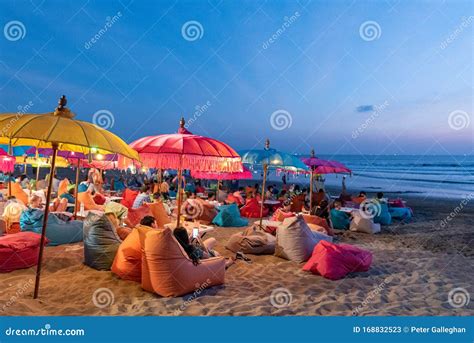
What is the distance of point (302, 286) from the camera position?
193 inches

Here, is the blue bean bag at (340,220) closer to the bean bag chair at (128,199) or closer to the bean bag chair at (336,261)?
the bean bag chair at (336,261)

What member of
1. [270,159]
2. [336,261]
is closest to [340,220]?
[270,159]

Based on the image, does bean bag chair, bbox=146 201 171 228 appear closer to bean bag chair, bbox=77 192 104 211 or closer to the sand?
the sand

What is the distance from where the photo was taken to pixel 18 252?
5.17 metres

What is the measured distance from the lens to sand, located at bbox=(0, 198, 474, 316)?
3.84 metres

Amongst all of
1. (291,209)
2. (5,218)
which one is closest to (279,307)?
(5,218)

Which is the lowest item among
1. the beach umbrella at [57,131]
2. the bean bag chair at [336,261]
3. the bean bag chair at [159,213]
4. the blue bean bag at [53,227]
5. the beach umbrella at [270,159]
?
the bean bag chair at [336,261]

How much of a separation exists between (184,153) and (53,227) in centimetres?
373

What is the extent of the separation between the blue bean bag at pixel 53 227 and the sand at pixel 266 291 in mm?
245

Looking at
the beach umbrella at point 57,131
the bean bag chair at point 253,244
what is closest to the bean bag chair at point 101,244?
the beach umbrella at point 57,131

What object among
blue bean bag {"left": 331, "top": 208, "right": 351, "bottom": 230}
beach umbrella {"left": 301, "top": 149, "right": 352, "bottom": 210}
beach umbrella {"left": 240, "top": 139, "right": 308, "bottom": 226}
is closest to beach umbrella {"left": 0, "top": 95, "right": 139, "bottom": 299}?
beach umbrella {"left": 240, "top": 139, "right": 308, "bottom": 226}

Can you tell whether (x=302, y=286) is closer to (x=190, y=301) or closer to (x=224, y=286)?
(x=224, y=286)

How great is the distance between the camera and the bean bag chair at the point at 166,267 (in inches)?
Answer: 165

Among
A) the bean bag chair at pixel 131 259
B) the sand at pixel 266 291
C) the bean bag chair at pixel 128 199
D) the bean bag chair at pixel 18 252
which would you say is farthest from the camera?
the bean bag chair at pixel 128 199
